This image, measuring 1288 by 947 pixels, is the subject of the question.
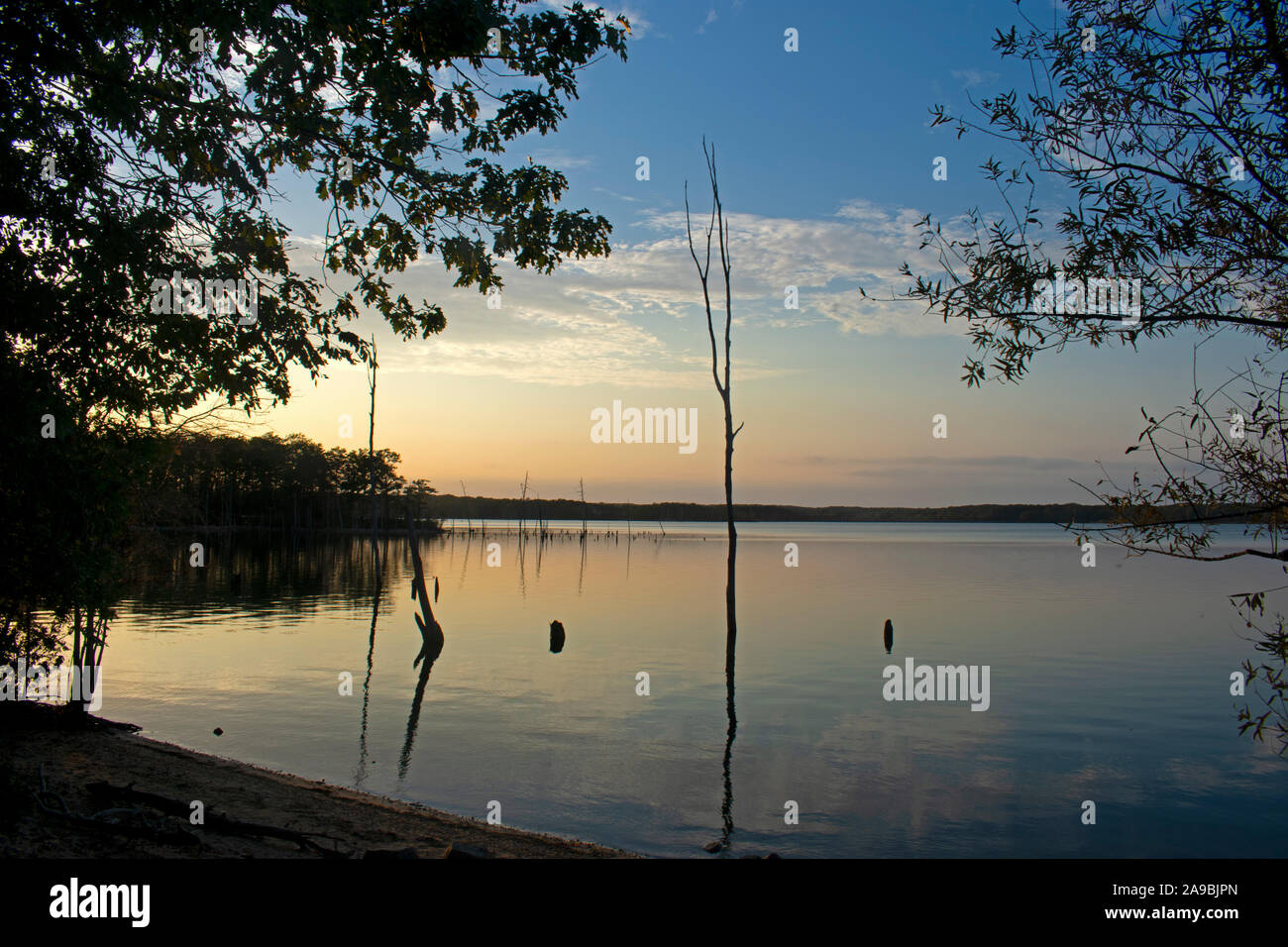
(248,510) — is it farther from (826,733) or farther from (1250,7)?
(1250,7)

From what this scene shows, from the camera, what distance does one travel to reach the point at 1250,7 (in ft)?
22.2

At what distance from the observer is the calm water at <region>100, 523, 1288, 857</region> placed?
13016 mm

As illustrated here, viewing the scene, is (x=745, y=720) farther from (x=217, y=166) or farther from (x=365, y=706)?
(x=217, y=166)

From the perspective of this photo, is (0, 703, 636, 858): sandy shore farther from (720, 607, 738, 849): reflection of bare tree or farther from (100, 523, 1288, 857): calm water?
(720, 607, 738, 849): reflection of bare tree

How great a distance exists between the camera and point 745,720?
1980cm

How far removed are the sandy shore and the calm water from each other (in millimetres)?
1573

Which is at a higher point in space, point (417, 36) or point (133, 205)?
point (417, 36)

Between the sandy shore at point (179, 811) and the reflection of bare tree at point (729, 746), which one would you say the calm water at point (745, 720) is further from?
the sandy shore at point (179, 811)

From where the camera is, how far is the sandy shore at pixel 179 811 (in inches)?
316

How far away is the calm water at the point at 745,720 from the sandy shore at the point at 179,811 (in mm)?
1573
